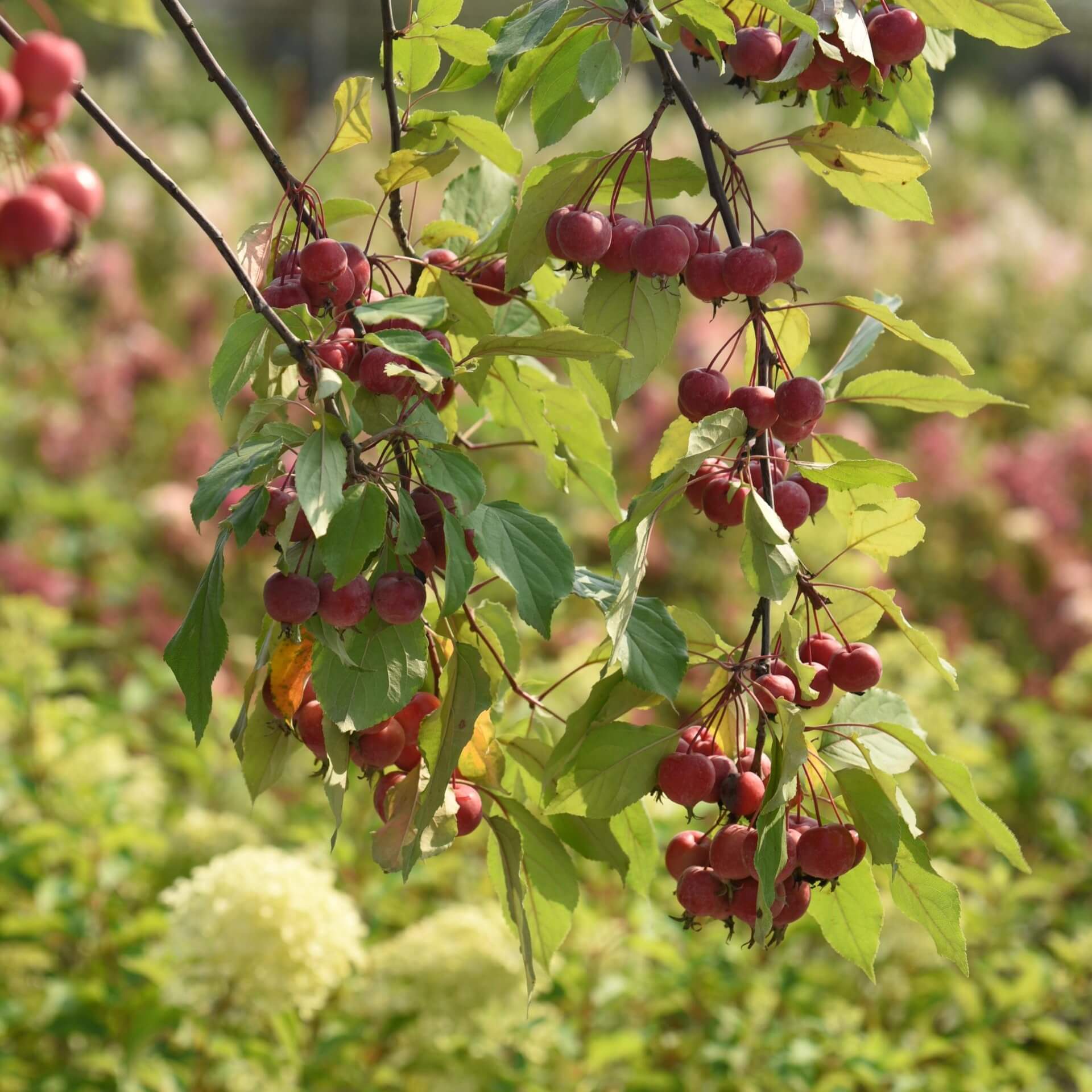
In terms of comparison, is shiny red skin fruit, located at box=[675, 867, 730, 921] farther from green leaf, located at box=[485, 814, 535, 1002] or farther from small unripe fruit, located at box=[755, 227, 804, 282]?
small unripe fruit, located at box=[755, 227, 804, 282]

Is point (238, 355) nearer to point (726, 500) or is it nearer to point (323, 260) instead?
point (323, 260)

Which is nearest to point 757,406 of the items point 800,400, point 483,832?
point 800,400

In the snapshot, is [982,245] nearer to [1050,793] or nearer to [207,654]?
[1050,793]

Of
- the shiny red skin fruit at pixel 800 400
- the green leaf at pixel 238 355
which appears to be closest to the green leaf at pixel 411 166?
the green leaf at pixel 238 355

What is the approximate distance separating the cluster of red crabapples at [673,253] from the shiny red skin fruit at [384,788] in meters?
0.29

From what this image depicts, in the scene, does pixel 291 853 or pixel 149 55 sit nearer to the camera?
pixel 291 853

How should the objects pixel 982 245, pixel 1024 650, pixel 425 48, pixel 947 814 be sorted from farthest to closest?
pixel 982 245, pixel 1024 650, pixel 947 814, pixel 425 48

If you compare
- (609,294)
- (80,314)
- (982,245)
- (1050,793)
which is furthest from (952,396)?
(80,314)

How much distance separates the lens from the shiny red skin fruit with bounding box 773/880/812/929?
0.62 m

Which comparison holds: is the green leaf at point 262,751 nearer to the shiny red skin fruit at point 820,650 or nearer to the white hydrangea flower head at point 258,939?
the shiny red skin fruit at point 820,650

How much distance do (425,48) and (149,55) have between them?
23.8 feet

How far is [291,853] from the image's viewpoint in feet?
5.25

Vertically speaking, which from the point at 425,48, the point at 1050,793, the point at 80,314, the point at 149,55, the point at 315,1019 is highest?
the point at 149,55

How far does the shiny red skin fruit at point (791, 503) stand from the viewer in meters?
0.65
